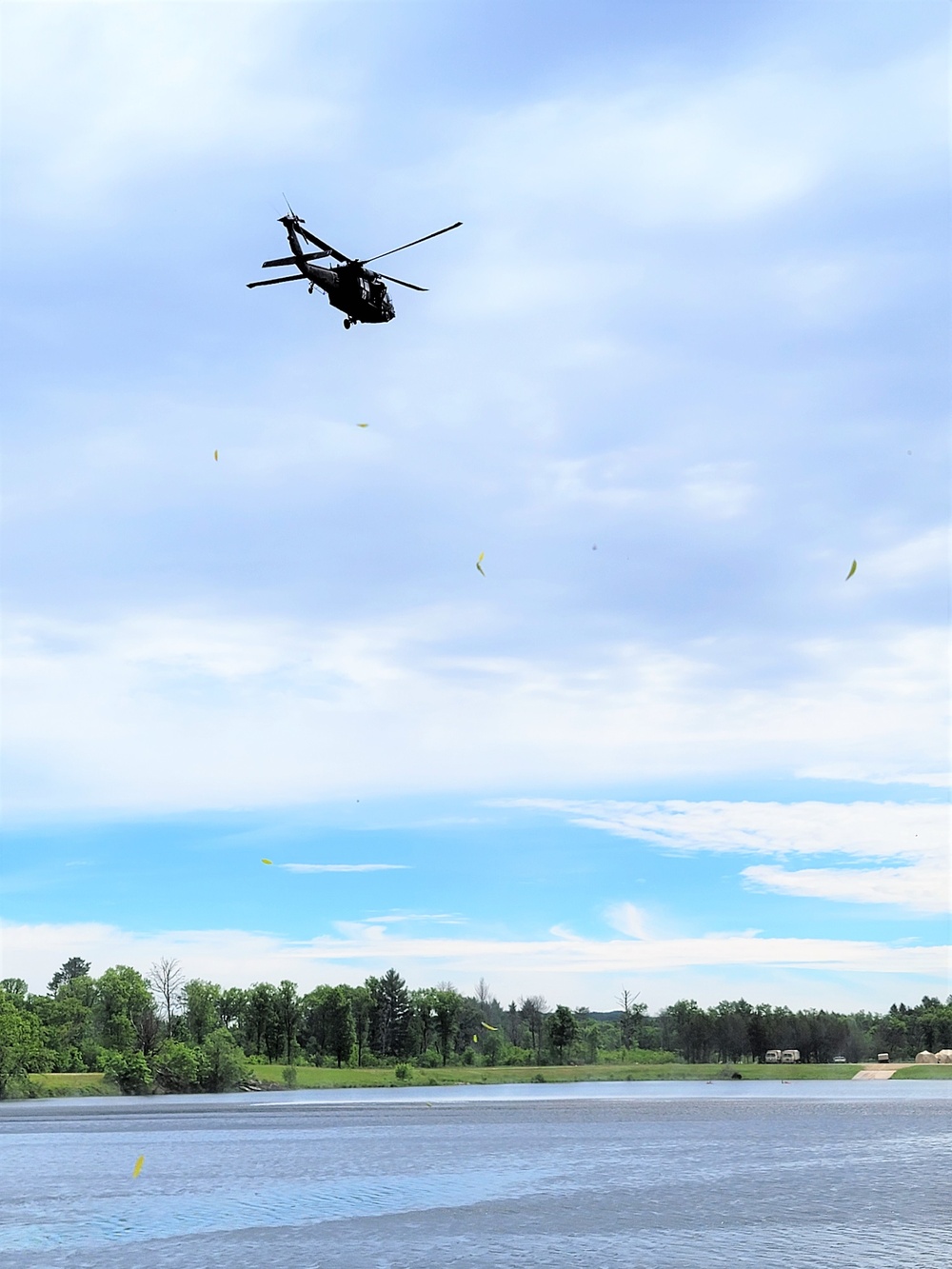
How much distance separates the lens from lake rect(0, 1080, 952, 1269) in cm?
4262

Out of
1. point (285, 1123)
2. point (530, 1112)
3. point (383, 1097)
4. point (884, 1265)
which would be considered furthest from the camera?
point (383, 1097)

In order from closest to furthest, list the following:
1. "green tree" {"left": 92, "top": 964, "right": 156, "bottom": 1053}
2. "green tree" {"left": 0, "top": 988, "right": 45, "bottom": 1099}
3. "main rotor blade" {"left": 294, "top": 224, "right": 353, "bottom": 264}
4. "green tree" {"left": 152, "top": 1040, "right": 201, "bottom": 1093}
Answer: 1. "main rotor blade" {"left": 294, "top": 224, "right": 353, "bottom": 264}
2. "green tree" {"left": 0, "top": 988, "right": 45, "bottom": 1099}
3. "green tree" {"left": 152, "top": 1040, "right": 201, "bottom": 1093}
4. "green tree" {"left": 92, "top": 964, "right": 156, "bottom": 1053}

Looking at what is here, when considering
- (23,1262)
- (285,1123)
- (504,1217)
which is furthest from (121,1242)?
(285,1123)

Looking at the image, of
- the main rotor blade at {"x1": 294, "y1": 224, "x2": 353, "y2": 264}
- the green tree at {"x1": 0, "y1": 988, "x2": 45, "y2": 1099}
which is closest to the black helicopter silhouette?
the main rotor blade at {"x1": 294, "y1": 224, "x2": 353, "y2": 264}

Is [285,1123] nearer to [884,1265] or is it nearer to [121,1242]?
[121,1242]

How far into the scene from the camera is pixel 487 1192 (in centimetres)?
5806

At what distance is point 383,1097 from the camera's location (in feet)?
576

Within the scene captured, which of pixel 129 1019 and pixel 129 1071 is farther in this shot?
pixel 129 1019

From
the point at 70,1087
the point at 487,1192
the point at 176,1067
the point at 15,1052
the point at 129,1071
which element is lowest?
the point at 70,1087

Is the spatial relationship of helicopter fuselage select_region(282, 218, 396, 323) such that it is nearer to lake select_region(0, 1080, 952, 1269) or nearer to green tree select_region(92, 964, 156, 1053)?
lake select_region(0, 1080, 952, 1269)

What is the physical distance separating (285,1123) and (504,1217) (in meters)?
71.7

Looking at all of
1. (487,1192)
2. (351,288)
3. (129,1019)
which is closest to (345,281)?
(351,288)

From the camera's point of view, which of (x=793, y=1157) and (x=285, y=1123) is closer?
(x=793, y=1157)

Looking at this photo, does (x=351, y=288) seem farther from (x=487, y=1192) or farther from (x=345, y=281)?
(x=487, y=1192)
